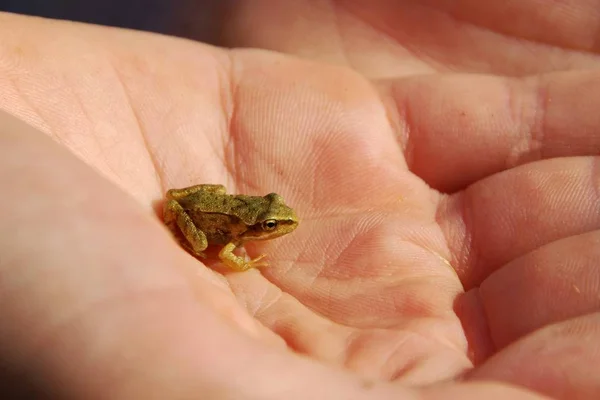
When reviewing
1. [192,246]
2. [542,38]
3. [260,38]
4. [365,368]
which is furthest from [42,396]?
[542,38]

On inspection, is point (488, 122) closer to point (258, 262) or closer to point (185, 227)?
point (258, 262)

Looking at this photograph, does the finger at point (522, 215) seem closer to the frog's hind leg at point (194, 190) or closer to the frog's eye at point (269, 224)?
the frog's eye at point (269, 224)

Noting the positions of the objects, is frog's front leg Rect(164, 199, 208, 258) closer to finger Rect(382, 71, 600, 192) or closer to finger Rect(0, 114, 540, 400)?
finger Rect(0, 114, 540, 400)

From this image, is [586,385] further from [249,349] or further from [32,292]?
[32,292]

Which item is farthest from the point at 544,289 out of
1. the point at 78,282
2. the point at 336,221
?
the point at 78,282

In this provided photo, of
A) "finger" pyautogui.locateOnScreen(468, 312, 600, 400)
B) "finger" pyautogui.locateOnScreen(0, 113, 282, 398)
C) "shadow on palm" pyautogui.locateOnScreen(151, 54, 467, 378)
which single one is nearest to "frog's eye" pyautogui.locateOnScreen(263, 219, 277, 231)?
"shadow on palm" pyautogui.locateOnScreen(151, 54, 467, 378)
